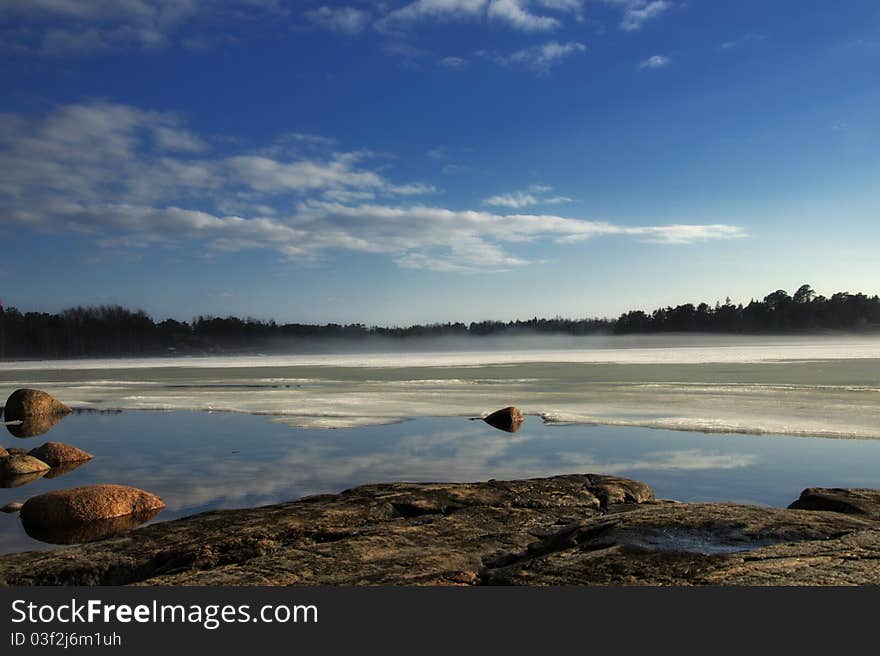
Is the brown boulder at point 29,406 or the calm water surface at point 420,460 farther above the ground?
the brown boulder at point 29,406

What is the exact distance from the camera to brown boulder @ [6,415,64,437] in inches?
648

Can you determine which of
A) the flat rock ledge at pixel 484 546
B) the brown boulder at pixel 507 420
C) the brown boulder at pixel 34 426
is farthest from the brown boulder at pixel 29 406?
the flat rock ledge at pixel 484 546

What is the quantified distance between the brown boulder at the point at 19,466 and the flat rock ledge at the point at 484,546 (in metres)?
5.28

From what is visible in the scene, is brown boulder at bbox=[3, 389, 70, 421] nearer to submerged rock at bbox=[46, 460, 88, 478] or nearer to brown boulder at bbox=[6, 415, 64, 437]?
brown boulder at bbox=[6, 415, 64, 437]

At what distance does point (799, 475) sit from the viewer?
9.71 m

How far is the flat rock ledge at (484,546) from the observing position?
4.58m

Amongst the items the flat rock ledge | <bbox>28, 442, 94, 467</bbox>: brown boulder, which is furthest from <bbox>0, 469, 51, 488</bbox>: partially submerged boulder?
the flat rock ledge

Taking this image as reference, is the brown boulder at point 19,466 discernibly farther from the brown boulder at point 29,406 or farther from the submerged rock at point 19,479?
the brown boulder at point 29,406

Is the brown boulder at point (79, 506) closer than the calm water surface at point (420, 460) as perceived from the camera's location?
Yes

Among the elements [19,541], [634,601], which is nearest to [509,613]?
[634,601]

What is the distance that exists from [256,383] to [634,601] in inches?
1099

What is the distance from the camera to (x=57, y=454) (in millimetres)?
11414

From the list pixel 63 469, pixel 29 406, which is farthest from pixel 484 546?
pixel 29 406

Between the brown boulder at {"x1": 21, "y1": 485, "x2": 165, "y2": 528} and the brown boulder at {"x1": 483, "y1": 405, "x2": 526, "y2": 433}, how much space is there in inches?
339
